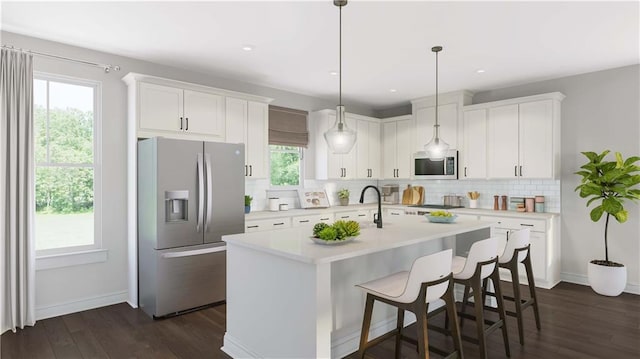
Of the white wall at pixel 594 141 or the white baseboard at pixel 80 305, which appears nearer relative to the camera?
the white baseboard at pixel 80 305

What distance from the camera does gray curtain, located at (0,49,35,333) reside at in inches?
129

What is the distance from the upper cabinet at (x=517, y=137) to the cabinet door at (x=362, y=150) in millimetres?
1641

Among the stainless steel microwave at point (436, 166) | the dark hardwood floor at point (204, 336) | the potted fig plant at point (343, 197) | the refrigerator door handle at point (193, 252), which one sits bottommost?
the dark hardwood floor at point (204, 336)

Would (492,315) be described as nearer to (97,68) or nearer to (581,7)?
(581,7)

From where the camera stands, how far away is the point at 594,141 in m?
4.71

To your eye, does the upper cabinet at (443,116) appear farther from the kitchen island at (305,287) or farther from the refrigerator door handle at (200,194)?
the refrigerator door handle at (200,194)

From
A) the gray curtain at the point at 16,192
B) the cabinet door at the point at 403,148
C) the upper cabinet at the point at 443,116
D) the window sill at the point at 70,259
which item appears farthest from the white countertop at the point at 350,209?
the gray curtain at the point at 16,192

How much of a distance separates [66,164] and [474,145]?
5148 millimetres

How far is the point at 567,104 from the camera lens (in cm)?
492

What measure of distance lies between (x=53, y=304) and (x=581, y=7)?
5379 mm

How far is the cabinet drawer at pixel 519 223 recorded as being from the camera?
15.3 ft

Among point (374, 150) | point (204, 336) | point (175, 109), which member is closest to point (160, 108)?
point (175, 109)

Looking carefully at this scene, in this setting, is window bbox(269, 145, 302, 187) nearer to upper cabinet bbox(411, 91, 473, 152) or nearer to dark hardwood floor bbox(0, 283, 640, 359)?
upper cabinet bbox(411, 91, 473, 152)

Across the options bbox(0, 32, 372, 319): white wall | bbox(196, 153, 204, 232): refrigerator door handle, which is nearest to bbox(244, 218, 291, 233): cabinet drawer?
bbox(196, 153, 204, 232): refrigerator door handle
